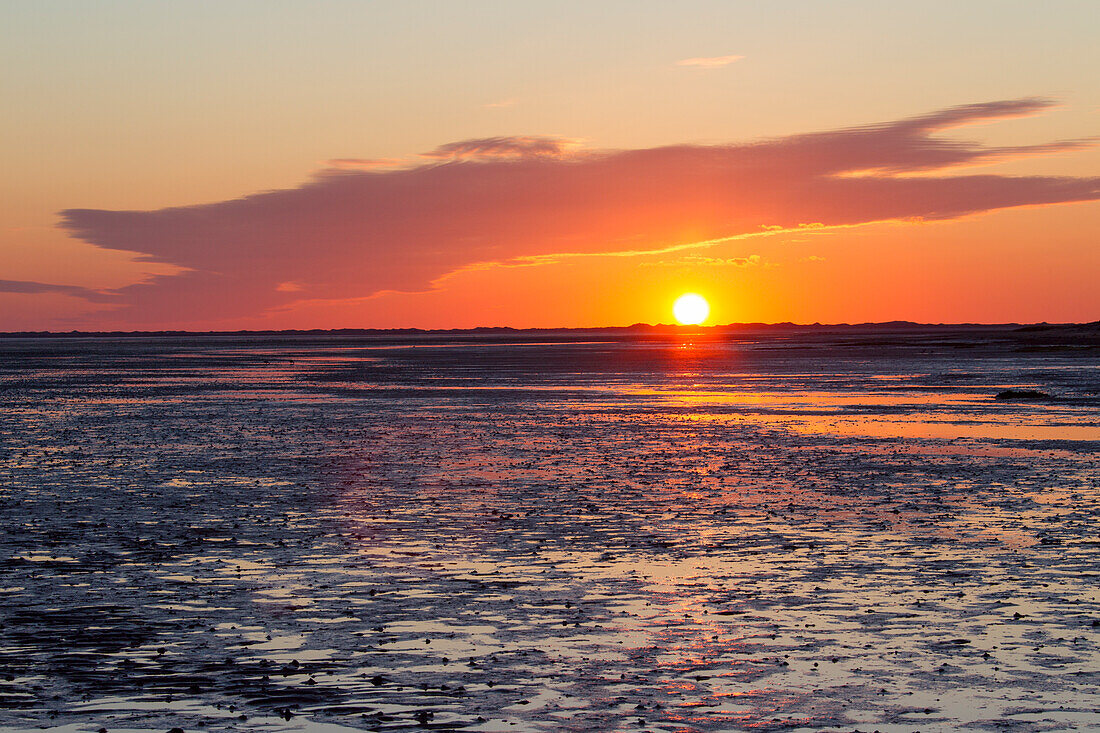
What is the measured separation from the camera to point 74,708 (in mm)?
9758

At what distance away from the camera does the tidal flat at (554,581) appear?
32.7ft

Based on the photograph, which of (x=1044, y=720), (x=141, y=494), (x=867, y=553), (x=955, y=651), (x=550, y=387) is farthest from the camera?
(x=550, y=387)

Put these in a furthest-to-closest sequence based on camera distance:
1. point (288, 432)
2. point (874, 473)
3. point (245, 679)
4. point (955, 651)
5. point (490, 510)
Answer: point (288, 432)
point (874, 473)
point (490, 510)
point (955, 651)
point (245, 679)

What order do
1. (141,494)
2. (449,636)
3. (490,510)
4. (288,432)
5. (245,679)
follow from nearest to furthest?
(245,679), (449,636), (490,510), (141,494), (288,432)

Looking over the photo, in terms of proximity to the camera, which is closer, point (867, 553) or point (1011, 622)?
point (1011, 622)

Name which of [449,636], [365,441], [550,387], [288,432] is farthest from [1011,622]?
[550,387]

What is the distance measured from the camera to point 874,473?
84.6 feet

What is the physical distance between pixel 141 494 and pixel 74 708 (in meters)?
14.2

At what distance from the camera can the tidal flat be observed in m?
9.96

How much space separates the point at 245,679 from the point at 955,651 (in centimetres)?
729

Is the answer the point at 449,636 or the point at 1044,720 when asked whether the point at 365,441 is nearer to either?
the point at 449,636

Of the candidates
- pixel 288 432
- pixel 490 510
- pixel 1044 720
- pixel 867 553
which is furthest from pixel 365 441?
pixel 1044 720

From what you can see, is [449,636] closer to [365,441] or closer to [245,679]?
[245,679]

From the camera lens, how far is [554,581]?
1480 centimetres
